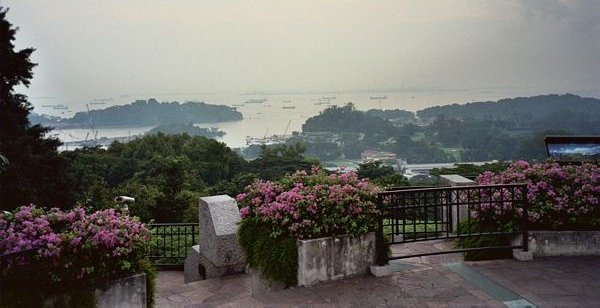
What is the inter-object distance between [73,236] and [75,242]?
9 cm

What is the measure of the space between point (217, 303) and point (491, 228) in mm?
3815

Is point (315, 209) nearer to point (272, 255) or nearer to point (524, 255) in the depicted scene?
point (272, 255)

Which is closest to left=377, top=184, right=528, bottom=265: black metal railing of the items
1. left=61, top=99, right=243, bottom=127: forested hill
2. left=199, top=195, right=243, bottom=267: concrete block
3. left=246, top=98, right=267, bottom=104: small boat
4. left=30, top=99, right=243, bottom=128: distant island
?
left=199, top=195, right=243, bottom=267: concrete block

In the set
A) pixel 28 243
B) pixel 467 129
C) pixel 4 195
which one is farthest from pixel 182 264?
pixel 467 129

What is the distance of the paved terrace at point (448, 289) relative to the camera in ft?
16.4

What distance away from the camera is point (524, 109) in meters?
40.8

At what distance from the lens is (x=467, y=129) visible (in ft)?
133

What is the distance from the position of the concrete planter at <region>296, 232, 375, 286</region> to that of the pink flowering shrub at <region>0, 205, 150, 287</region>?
71.4 inches

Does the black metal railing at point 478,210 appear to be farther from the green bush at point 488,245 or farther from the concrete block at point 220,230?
the concrete block at point 220,230

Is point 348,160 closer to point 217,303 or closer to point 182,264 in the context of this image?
point 182,264

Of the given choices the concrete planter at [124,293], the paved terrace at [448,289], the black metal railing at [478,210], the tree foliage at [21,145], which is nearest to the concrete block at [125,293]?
the concrete planter at [124,293]

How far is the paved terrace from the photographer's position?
5.00m

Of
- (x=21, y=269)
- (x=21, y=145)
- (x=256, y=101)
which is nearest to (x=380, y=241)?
(x=21, y=269)

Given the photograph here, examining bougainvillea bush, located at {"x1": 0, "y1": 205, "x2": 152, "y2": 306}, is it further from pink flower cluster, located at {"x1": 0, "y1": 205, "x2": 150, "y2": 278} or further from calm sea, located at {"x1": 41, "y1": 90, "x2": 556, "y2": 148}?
calm sea, located at {"x1": 41, "y1": 90, "x2": 556, "y2": 148}
